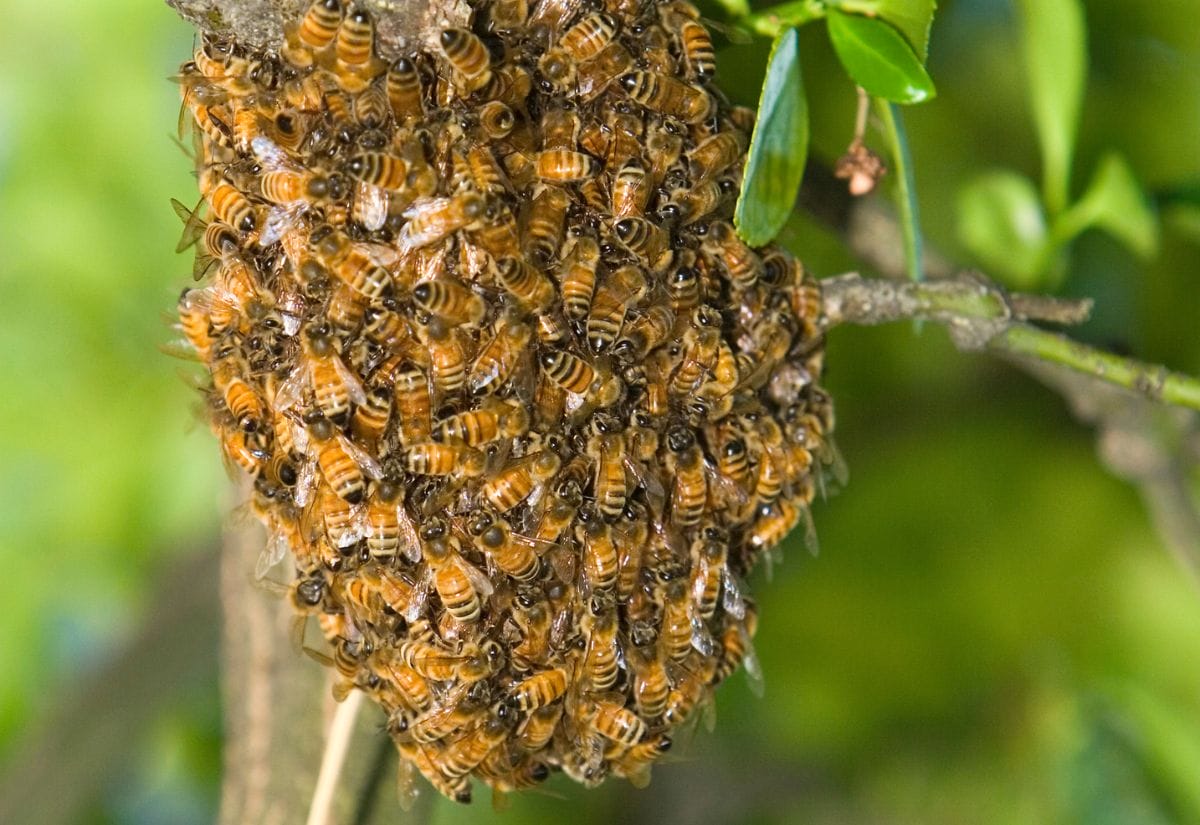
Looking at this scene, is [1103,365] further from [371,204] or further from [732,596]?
[371,204]

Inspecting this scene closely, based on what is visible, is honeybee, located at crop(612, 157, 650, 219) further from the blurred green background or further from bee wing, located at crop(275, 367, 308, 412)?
the blurred green background

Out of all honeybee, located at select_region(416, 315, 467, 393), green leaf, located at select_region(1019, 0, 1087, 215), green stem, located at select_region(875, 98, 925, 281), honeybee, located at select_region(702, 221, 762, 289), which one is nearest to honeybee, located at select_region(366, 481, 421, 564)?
honeybee, located at select_region(416, 315, 467, 393)

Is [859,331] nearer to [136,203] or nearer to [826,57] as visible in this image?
[826,57]

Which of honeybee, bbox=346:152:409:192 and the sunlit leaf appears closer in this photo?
honeybee, bbox=346:152:409:192

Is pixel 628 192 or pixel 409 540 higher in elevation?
pixel 628 192

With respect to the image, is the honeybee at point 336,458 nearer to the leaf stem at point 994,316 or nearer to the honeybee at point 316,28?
the honeybee at point 316,28

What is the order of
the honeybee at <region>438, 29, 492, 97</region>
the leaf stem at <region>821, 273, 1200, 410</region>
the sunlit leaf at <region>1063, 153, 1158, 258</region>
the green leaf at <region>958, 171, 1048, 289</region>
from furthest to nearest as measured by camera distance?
the green leaf at <region>958, 171, 1048, 289</region>, the sunlit leaf at <region>1063, 153, 1158, 258</region>, the leaf stem at <region>821, 273, 1200, 410</region>, the honeybee at <region>438, 29, 492, 97</region>

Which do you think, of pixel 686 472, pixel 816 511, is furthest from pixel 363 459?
pixel 816 511

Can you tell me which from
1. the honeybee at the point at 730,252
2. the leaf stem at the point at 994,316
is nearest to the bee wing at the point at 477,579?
the honeybee at the point at 730,252
